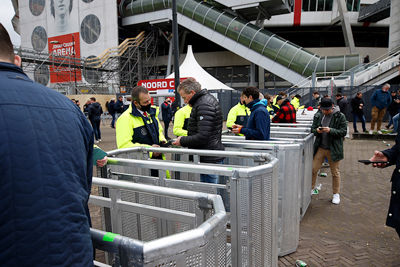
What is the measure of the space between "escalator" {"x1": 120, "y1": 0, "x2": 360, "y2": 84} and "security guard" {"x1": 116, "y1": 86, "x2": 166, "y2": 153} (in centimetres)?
Answer: 2312

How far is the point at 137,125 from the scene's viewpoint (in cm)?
366

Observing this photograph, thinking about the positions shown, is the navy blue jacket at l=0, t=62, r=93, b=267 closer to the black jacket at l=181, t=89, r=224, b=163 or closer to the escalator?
the black jacket at l=181, t=89, r=224, b=163

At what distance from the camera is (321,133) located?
17.6 feet

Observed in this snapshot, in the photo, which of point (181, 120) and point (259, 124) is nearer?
point (259, 124)

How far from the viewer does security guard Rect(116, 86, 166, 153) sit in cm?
360

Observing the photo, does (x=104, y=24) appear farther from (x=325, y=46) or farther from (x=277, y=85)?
(x=325, y=46)

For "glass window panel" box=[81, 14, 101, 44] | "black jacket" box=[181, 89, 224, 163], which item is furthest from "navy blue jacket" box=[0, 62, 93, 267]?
"glass window panel" box=[81, 14, 101, 44]

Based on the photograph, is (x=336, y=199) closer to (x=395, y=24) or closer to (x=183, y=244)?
(x=183, y=244)

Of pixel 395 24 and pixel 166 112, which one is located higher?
pixel 395 24

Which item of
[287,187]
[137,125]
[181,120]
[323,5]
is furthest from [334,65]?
[137,125]

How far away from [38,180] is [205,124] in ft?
8.00

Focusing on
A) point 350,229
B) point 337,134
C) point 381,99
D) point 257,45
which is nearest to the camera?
point 350,229

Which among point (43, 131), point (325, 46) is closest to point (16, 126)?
point (43, 131)

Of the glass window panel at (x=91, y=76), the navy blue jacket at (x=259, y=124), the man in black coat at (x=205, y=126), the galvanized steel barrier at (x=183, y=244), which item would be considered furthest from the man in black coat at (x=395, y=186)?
the glass window panel at (x=91, y=76)
